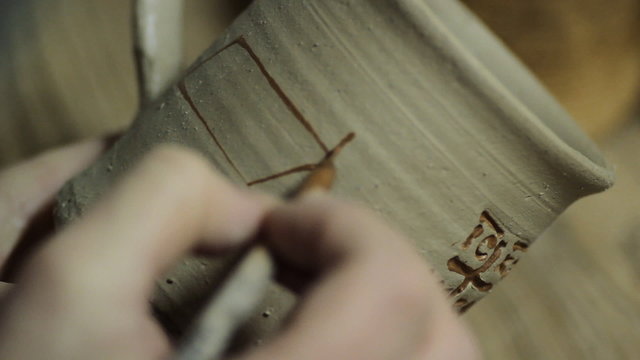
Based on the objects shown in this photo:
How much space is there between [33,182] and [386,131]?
0.85ft

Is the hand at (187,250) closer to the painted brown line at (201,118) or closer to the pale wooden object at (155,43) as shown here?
the painted brown line at (201,118)

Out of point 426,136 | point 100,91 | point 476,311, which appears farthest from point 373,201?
point 100,91

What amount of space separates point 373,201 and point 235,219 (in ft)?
0.22

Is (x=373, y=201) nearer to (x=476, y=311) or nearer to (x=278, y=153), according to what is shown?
(x=278, y=153)

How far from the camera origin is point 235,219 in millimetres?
252

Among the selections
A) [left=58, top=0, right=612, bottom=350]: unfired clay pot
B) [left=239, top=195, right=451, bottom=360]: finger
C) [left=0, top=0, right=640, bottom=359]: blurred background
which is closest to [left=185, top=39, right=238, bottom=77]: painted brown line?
[left=58, top=0, right=612, bottom=350]: unfired clay pot

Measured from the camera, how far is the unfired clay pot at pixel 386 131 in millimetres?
283

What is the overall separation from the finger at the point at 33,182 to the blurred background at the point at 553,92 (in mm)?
112

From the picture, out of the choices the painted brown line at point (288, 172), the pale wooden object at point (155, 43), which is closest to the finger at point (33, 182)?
the pale wooden object at point (155, 43)

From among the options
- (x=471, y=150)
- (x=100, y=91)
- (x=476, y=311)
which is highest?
(x=100, y=91)

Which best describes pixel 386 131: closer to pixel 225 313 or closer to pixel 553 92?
pixel 225 313

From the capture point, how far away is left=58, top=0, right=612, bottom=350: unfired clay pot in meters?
0.28

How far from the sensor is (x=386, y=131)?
0.29 metres

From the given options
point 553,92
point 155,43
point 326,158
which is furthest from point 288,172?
point 553,92
